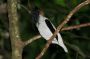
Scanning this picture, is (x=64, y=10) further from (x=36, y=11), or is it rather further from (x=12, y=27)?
(x=12, y=27)

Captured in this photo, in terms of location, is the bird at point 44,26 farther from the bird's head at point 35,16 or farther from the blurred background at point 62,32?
the blurred background at point 62,32

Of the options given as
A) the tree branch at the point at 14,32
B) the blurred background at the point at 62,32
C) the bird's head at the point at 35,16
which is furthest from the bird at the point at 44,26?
the blurred background at the point at 62,32

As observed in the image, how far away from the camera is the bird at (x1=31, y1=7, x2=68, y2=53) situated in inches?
56.2

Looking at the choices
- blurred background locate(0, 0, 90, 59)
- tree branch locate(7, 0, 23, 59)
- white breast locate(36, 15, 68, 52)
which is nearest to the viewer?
tree branch locate(7, 0, 23, 59)

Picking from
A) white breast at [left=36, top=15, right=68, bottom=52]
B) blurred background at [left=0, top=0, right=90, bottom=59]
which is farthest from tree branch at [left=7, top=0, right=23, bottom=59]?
blurred background at [left=0, top=0, right=90, bottom=59]

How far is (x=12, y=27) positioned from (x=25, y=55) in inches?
55.7

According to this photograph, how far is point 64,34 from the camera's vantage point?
2.13m

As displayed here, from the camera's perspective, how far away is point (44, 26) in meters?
1.47

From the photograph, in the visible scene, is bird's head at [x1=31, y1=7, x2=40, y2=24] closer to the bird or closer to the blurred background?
the bird

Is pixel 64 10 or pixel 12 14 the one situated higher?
pixel 12 14

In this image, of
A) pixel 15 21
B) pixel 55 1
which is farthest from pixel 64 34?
pixel 15 21

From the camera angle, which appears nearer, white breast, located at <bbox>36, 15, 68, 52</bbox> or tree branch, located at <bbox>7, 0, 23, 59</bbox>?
tree branch, located at <bbox>7, 0, 23, 59</bbox>

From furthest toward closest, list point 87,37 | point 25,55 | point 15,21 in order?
point 25,55 → point 87,37 → point 15,21

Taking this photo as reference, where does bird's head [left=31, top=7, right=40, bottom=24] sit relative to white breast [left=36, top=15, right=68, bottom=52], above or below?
above
